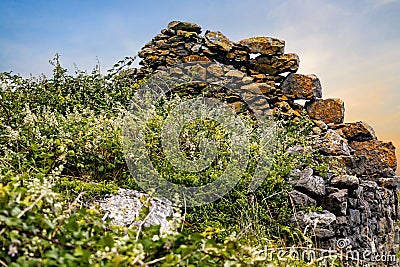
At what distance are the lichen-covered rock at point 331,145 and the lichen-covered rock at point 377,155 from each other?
6.51ft

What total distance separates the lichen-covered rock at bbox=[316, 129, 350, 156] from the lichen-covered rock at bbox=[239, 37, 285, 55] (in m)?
2.95

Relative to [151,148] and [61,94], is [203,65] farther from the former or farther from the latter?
[151,148]

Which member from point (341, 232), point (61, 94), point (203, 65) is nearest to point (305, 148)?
point (341, 232)

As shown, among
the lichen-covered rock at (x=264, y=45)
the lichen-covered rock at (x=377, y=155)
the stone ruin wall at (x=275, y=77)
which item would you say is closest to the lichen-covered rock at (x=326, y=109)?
the stone ruin wall at (x=275, y=77)

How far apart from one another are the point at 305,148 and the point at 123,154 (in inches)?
124

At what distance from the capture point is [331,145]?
8797mm

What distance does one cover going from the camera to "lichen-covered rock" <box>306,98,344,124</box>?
10984mm

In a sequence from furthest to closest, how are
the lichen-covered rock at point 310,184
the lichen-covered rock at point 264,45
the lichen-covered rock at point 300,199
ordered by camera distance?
the lichen-covered rock at point 264,45 → the lichen-covered rock at point 310,184 → the lichen-covered rock at point 300,199

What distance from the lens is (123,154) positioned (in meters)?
5.55

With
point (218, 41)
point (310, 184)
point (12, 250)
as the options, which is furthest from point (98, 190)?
point (218, 41)

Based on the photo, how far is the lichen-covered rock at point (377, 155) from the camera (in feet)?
35.4

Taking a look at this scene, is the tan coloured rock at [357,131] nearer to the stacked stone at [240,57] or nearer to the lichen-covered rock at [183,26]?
the stacked stone at [240,57]

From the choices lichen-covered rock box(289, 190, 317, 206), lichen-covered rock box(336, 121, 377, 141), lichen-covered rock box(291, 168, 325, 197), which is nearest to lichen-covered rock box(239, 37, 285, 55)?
lichen-covered rock box(336, 121, 377, 141)

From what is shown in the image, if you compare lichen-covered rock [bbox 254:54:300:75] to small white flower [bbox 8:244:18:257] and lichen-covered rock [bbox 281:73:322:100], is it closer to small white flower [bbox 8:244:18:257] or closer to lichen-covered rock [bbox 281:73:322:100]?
lichen-covered rock [bbox 281:73:322:100]
